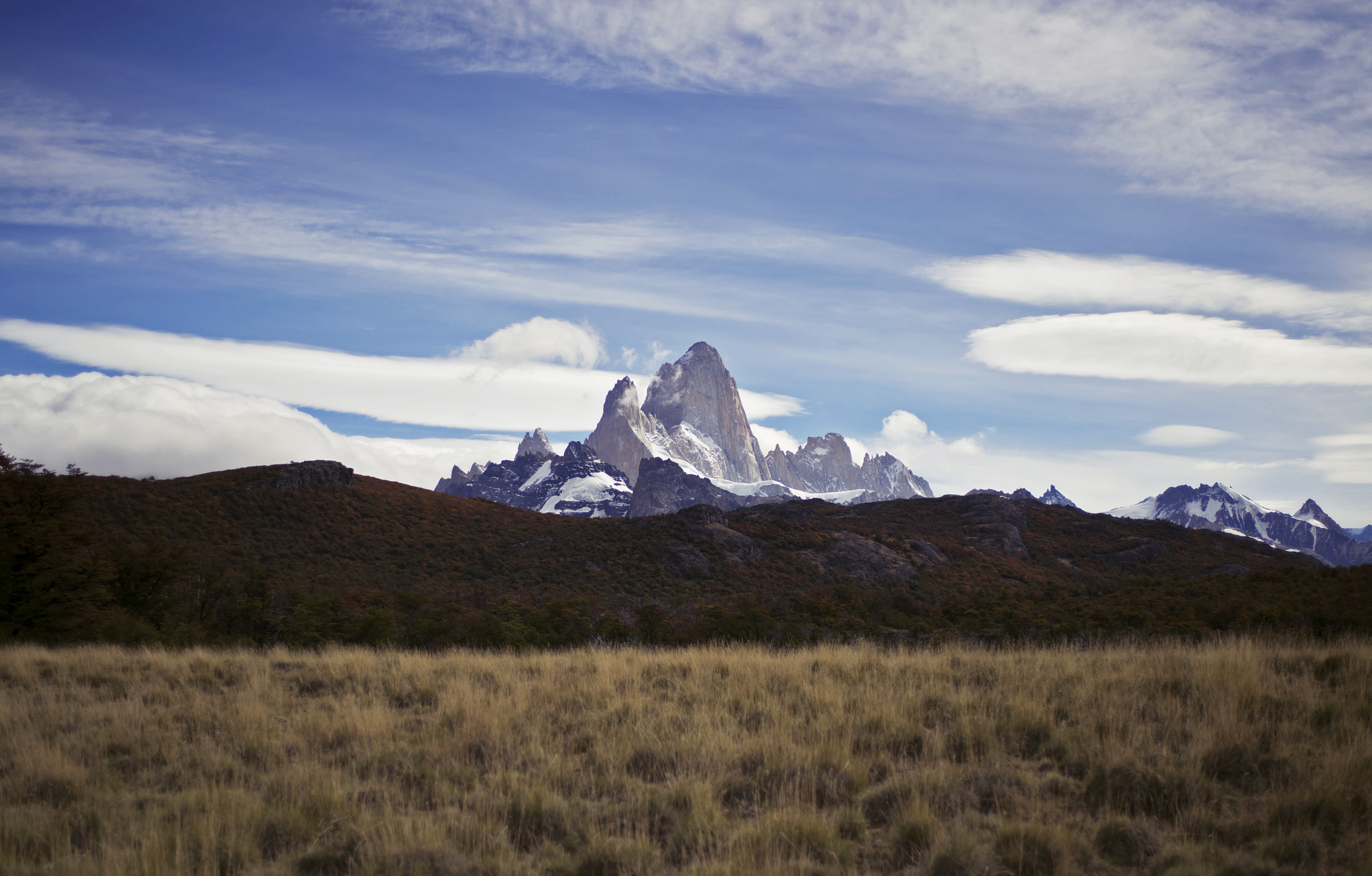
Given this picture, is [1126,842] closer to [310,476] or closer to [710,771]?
[710,771]

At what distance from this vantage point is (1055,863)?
4.41 m

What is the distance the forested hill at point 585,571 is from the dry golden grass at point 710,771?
12246 millimetres

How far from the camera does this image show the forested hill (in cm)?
2048

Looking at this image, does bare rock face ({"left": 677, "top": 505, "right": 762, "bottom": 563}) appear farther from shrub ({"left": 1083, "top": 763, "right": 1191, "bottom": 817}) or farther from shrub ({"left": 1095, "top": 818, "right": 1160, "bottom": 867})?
shrub ({"left": 1095, "top": 818, "right": 1160, "bottom": 867})

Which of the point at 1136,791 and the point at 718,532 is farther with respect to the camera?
the point at 718,532

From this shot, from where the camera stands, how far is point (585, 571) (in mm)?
49688

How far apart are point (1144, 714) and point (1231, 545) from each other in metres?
85.8

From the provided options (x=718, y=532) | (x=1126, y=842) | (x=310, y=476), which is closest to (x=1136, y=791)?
(x=1126, y=842)

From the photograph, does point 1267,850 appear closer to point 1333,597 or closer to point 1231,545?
point 1333,597

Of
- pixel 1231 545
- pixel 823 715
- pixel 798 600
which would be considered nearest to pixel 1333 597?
pixel 798 600

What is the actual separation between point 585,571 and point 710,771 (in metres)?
44.7

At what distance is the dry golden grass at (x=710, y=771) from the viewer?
4.60 metres

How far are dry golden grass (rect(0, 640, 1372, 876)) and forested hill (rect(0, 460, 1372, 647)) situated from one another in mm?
12246

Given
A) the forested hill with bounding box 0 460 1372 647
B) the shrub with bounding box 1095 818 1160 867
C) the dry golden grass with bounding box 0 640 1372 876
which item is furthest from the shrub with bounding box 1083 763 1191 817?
the forested hill with bounding box 0 460 1372 647
